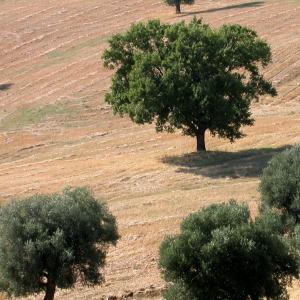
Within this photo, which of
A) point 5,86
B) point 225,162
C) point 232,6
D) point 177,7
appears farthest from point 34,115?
point 232,6

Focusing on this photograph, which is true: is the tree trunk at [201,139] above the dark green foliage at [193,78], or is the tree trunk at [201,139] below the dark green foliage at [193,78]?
below

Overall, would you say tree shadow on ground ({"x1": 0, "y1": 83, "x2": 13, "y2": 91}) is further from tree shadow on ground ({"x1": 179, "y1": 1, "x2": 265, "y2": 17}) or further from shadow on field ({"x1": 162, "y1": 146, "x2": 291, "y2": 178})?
shadow on field ({"x1": 162, "y1": 146, "x2": 291, "y2": 178})

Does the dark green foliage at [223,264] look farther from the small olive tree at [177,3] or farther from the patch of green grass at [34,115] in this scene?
the small olive tree at [177,3]

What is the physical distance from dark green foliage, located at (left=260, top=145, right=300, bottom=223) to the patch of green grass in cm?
3822

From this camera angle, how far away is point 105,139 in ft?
201

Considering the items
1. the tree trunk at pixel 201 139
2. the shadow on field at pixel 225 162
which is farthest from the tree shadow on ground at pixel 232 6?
the shadow on field at pixel 225 162

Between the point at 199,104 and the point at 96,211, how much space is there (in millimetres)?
18098

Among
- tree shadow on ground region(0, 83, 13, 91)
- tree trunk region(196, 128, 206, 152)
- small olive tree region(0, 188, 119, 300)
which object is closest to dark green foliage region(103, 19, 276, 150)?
tree trunk region(196, 128, 206, 152)

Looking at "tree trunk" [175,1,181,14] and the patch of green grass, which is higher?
"tree trunk" [175,1,181,14]

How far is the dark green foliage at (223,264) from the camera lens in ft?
81.7

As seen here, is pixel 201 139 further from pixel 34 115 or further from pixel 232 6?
pixel 232 6

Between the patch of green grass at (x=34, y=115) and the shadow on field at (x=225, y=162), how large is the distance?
22013mm

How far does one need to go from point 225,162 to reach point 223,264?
23464 millimetres

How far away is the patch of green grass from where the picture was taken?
227ft
